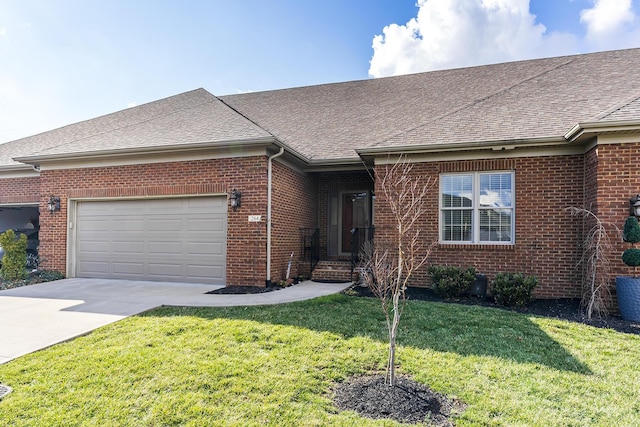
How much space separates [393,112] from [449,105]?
167cm

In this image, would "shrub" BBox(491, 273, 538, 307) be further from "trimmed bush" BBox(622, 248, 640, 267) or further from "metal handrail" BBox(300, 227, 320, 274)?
"metal handrail" BBox(300, 227, 320, 274)

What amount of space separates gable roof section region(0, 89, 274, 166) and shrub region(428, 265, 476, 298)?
474 centimetres

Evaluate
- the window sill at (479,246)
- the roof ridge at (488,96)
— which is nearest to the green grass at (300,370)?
the window sill at (479,246)

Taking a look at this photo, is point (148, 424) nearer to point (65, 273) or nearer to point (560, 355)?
point (560, 355)

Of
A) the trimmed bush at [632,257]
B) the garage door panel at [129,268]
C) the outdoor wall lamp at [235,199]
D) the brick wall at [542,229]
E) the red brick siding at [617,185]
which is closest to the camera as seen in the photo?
the trimmed bush at [632,257]

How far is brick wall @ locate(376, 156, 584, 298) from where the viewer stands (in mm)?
7832

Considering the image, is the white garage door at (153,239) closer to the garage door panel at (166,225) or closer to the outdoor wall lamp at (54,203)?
the garage door panel at (166,225)

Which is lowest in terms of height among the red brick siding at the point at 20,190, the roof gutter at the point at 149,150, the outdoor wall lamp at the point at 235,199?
the outdoor wall lamp at the point at 235,199

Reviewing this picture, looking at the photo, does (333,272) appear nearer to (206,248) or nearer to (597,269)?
(206,248)

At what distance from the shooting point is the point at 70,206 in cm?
1029

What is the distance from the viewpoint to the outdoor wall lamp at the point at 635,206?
6.64m

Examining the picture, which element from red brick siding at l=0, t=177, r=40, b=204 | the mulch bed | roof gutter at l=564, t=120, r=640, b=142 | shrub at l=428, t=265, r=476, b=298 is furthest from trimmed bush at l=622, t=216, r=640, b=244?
red brick siding at l=0, t=177, r=40, b=204

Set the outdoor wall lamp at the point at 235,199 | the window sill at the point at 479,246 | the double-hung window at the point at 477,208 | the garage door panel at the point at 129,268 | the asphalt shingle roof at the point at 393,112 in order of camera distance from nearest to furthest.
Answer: the window sill at the point at 479,246
the double-hung window at the point at 477,208
the asphalt shingle roof at the point at 393,112
the outdoor wall lamp at the point at 235,199
the garage door panel at the point at 129,268

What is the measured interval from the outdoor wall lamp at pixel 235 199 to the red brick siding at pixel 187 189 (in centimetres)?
9
